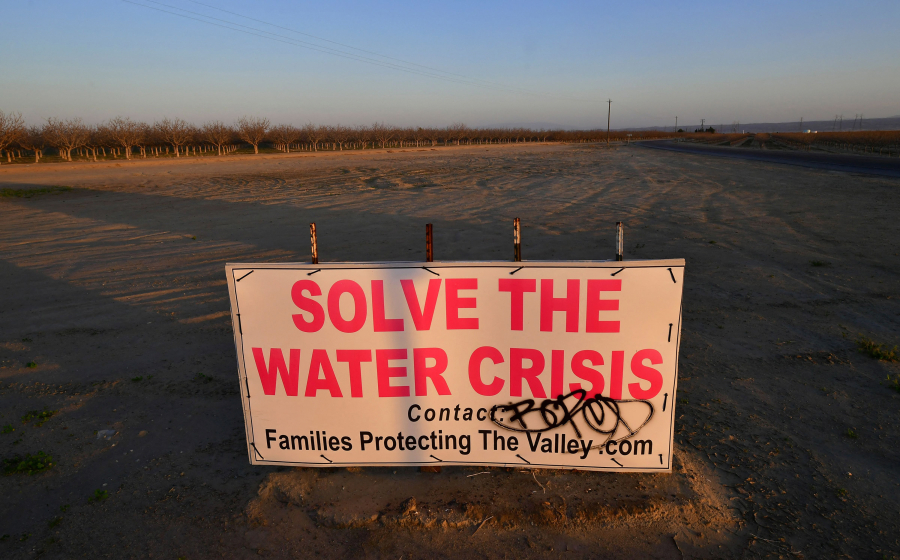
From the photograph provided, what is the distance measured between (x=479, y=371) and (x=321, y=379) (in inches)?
42.6

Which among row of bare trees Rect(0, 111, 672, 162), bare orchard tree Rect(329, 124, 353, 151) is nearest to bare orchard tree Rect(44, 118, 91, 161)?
row of bare trees Rect(0, 111, 672, 162)

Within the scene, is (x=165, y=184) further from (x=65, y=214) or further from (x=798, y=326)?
(x=798, y=326)

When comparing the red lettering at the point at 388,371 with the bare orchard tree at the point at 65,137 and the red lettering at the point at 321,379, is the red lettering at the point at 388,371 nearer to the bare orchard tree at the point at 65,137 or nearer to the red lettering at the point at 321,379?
the red lettering at the point at 321,379

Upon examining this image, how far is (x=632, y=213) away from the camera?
14367 mm

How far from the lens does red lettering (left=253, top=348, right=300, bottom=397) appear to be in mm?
3350

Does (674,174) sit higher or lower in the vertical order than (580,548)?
higher

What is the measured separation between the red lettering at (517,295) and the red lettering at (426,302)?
444 mm

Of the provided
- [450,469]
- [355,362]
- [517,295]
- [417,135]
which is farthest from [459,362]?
[417,135]

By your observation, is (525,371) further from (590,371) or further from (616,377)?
(616,377)

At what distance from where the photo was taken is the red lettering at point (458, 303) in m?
3.22

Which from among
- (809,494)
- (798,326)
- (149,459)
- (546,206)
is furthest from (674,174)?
(149,459)

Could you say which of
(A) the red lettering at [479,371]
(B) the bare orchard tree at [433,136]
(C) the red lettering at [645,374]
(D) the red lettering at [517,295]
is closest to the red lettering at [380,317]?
(A) the red lettering at [479,371]

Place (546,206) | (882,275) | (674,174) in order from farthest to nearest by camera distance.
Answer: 1. (674,174)
2. (546,206)
3. (882,275)

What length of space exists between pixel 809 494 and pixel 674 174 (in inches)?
976
